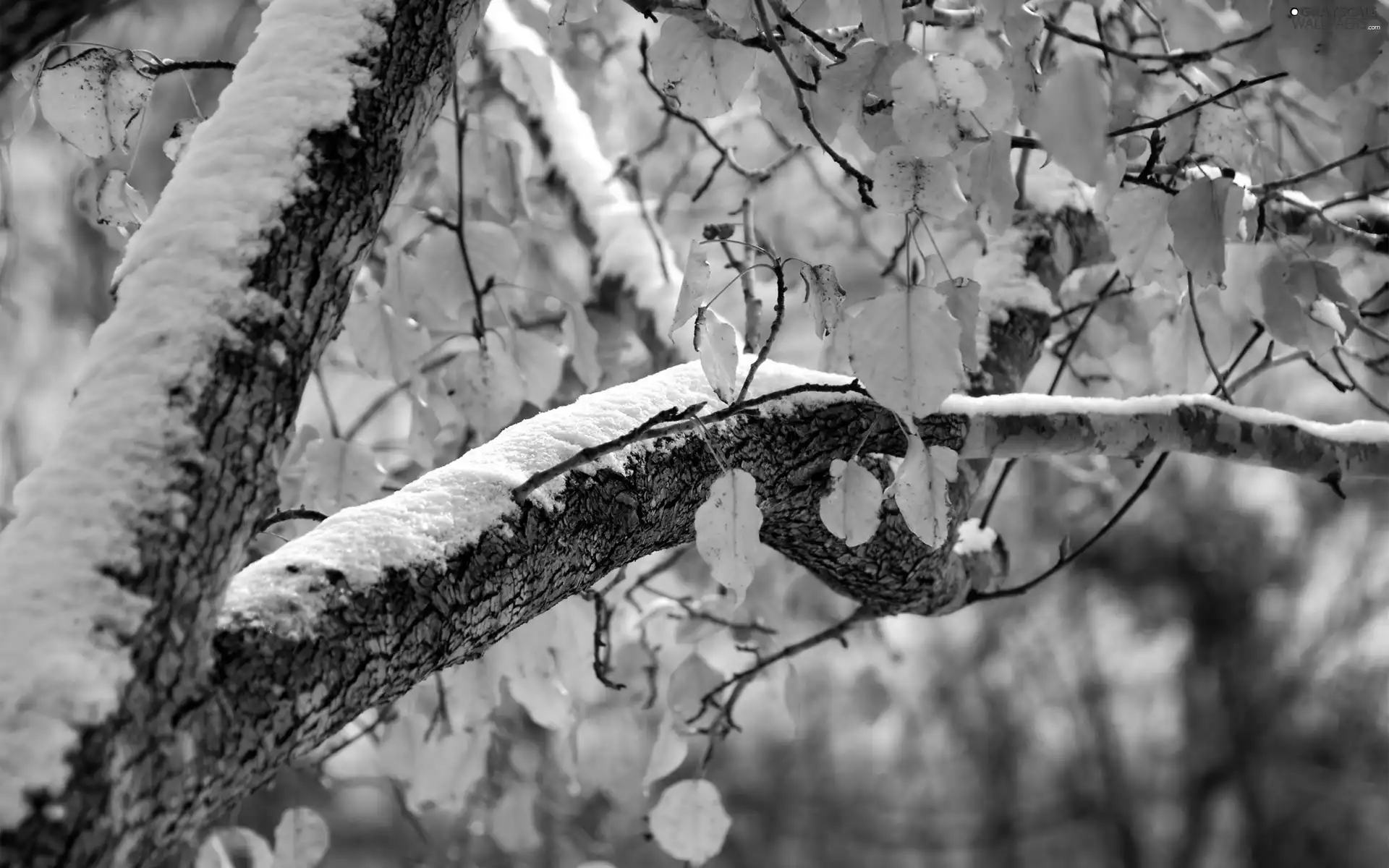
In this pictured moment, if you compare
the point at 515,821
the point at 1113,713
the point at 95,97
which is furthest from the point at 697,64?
the point at 1113,713

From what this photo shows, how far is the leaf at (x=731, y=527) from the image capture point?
2.23ft

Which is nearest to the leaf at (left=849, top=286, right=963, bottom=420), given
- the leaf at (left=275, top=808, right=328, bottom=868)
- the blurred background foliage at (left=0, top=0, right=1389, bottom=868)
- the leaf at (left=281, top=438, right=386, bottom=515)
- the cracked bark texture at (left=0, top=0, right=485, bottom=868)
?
the cracked bark texture at (left=0, top=0, right=485, bottom=868)

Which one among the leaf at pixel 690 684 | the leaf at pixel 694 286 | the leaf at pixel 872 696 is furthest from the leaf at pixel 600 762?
the leaf at pixel 694 286

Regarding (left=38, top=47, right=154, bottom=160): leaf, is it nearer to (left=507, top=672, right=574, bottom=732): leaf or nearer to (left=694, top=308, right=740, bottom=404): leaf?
(left=694, top=308, right=740, bottom=404): leaf

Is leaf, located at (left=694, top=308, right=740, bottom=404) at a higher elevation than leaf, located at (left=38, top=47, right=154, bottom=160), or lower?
→ lower

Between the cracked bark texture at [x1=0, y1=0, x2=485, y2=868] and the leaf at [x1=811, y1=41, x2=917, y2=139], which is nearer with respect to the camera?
the cracked bark texture at [x1=0, y1=0, x2=485, y2=868]

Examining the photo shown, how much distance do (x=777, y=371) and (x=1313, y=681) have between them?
19.1 feet

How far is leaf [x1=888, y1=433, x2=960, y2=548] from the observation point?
0.68m

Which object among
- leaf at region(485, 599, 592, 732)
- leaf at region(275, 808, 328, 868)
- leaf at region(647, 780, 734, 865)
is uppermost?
leaf at region(485, 599, 592, 732)

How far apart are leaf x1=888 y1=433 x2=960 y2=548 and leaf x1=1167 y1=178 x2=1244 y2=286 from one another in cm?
22

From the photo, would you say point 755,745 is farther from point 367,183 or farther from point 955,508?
point 367,183

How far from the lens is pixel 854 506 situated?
725 mm

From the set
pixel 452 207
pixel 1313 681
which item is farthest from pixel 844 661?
pixel 452 207

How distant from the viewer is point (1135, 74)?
929mm
